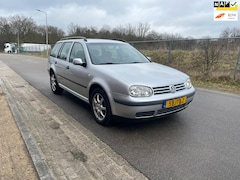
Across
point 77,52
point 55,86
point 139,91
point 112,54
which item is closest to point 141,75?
point 139,91

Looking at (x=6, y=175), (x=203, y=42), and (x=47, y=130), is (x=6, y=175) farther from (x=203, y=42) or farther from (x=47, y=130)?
(x=203, y=42)

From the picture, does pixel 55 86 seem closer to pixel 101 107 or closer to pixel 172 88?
pixel 101 107

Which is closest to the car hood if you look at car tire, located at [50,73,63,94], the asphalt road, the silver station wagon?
the silver station wagon

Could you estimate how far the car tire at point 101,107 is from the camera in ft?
12.1

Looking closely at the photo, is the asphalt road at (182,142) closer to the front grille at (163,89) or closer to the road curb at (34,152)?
the front grille at (163,89)

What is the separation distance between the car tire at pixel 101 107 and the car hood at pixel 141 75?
0.44 meters

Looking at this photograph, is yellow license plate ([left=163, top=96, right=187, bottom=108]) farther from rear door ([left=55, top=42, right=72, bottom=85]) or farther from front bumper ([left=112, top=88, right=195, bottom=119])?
rear door ([left=55, top=42, right=72, bottom=85])

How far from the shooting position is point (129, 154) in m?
2.93

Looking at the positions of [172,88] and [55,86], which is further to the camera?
[55,86]

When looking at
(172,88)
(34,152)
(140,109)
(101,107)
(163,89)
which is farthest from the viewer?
(101,107)

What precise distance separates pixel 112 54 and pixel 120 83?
1438 millimetres

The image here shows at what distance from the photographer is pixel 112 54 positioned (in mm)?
4582

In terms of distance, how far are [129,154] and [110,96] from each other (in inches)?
42.2

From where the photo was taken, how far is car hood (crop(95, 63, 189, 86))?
338 cm
